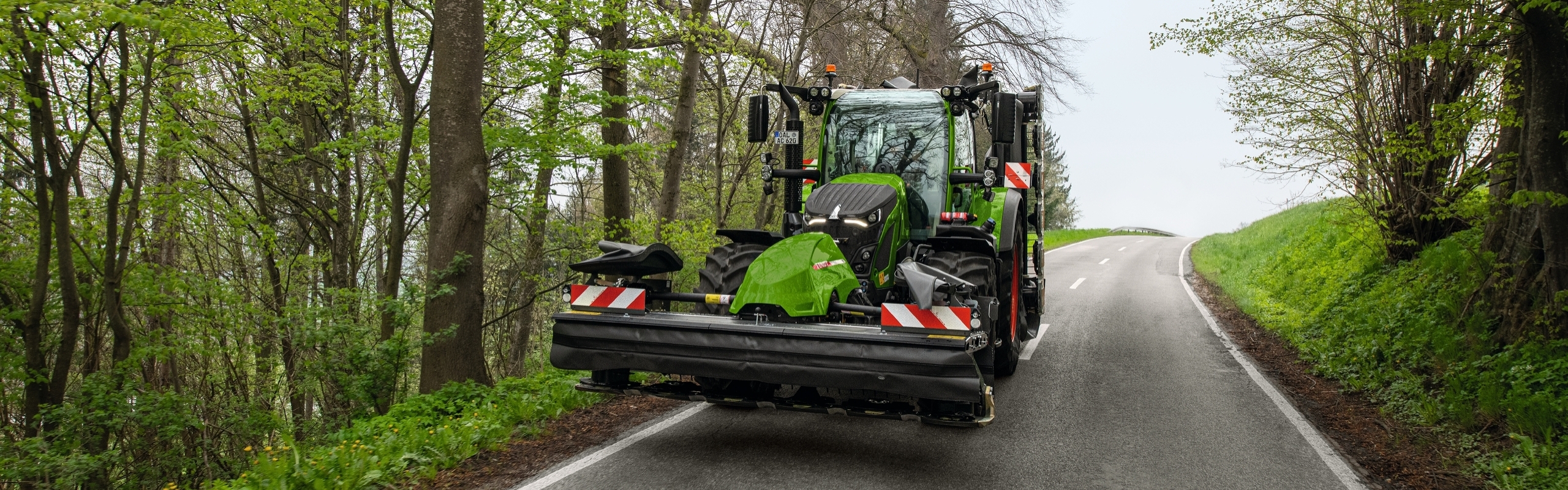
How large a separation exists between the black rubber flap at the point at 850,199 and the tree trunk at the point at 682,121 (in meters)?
4.92

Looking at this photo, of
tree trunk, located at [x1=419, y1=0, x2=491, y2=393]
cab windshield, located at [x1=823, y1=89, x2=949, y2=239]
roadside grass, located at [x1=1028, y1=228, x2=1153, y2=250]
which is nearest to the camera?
tree trunk, located at [x1=419, y1=0, x2=491, y2=393]

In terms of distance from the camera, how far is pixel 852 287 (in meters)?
5.16

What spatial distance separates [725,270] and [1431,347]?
676 centimetres

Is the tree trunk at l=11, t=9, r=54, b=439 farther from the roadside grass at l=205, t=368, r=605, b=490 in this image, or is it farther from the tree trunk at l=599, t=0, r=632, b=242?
the tree trunk at l=599, t=0, r=632, b=242

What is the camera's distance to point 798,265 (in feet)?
16.5

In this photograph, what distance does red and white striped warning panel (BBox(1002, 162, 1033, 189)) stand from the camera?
8.35 metres

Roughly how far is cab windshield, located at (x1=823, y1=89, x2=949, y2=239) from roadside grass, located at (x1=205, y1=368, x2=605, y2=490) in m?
2.88

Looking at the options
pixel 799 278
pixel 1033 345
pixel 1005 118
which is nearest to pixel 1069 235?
pixel 1033 345

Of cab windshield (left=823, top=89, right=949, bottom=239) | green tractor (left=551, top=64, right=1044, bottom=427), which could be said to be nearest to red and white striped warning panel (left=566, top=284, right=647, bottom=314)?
green tractor (left=551, top=64, right=1044, bottom=427)

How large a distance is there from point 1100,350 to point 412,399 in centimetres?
689

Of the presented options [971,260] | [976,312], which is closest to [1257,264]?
[971,260]

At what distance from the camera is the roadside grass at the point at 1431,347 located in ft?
18.0

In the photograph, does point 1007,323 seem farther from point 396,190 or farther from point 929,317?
point 396,190

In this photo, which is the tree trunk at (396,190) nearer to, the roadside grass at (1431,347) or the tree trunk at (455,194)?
the tree trunk at (455,194)
